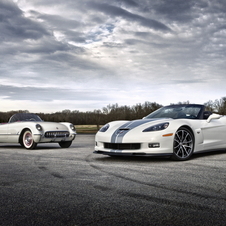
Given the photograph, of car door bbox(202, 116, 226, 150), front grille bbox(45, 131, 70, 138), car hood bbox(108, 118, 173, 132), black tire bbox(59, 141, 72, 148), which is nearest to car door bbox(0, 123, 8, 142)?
front grille bbox(45, 131, 70, 138)

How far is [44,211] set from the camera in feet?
10.8

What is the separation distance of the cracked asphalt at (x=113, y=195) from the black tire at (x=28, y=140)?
455cm

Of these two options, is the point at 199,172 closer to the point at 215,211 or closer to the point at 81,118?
the point at 215,211

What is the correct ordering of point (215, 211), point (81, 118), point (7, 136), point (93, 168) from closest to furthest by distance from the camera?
point (215, 211) → point (93, 168) → point (7, 136) → point (81, 118)

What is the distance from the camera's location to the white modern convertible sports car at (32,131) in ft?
35.9

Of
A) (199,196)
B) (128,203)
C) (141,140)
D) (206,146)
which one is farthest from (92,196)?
(206,146)

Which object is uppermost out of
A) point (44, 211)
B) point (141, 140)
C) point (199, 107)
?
point (199, 107)

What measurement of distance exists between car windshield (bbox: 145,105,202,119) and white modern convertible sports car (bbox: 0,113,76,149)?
13.2ft

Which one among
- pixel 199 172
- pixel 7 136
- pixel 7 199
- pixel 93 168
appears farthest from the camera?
pixel 7 136

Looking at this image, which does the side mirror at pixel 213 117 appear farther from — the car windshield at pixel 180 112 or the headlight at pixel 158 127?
the headlight at pixel 158 127

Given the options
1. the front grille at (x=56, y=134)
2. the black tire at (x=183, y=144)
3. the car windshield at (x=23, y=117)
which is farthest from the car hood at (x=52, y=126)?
the black tire at (x=183, y=144)

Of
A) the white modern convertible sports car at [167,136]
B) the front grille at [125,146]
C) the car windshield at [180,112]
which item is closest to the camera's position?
the white modern convertible sports car at [167,136]

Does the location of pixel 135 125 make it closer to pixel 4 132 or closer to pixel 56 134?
pixel 56 134

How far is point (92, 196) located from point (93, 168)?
229cm
